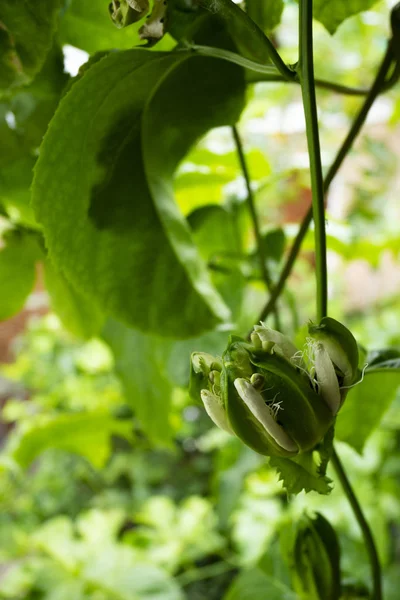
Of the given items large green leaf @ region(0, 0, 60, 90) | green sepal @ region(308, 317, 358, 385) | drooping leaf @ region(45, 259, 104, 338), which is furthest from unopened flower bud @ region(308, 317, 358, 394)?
drooping leaf @ region(45, 259, 104, 338)

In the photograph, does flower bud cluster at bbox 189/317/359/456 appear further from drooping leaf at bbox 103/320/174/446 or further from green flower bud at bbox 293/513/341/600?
drooping leaf at bbox 103/320/174/446

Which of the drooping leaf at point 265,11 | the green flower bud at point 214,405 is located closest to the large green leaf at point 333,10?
the drooping leaf at point 265,11

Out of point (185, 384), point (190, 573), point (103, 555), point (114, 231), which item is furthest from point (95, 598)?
point (114, 231)

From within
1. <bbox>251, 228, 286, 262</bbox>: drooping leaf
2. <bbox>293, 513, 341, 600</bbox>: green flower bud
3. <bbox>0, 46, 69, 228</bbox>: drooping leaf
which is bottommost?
<bbox>293, 513, 341, 600</bbox>: green flower bud

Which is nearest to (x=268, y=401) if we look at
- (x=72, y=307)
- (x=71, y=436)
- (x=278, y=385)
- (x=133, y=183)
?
(x=278, y=385)

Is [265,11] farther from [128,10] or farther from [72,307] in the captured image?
[72,307]

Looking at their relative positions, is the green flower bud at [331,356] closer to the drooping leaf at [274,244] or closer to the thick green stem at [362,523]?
the thick green stem at [362,523]
